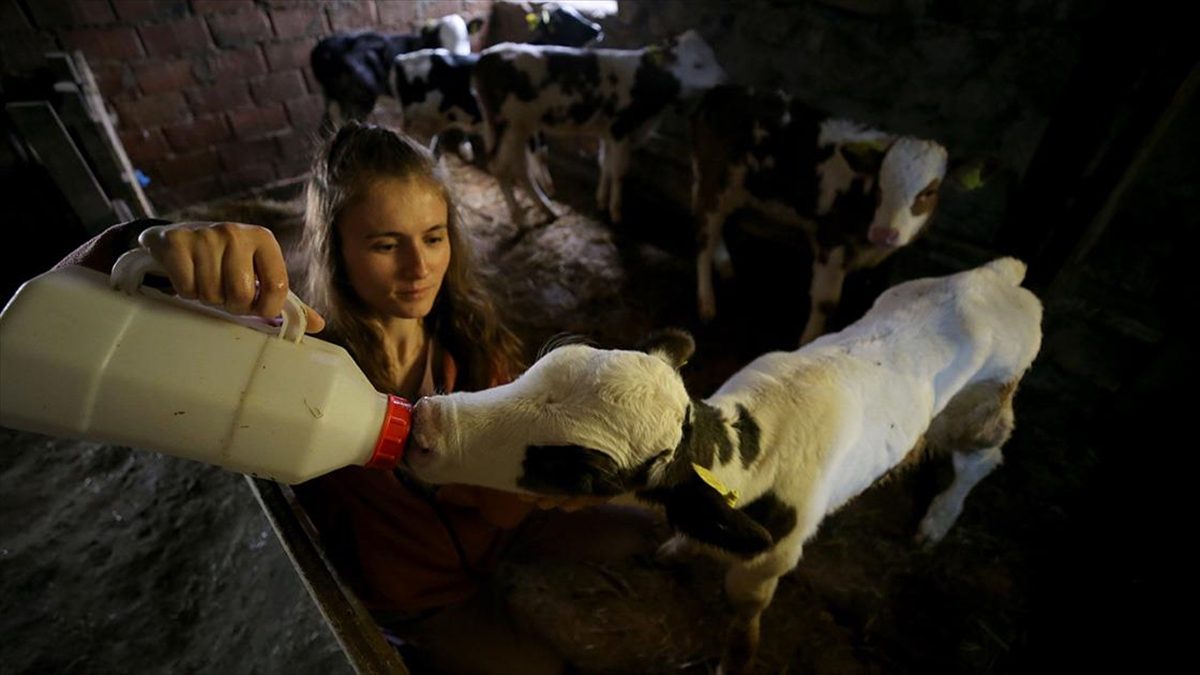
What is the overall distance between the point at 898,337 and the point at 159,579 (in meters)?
2.24

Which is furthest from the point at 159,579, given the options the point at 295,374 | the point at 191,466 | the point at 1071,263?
the point at 1071,263

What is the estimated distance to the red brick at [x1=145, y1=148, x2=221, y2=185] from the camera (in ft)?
16.7

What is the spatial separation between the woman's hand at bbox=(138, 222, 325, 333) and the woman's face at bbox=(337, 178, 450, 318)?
600mm

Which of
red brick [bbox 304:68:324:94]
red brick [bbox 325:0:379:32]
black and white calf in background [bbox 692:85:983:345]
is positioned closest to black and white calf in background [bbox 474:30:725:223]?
black and white calf in background [bbox 692:85:983:345]

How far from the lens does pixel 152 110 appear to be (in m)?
4.84

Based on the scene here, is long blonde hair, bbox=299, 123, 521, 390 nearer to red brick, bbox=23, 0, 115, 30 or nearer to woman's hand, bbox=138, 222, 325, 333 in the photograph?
woman's hand, bbox=138, 222, 325, 333

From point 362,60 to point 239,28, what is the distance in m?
1.04

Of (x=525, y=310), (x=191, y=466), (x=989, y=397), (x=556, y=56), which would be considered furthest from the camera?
(x=556, y=56)

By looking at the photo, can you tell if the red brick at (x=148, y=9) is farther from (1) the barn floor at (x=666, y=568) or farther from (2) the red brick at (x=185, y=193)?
(1) the barn floor at (x=666, y=568)

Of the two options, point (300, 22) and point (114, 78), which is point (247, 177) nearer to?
point (114, 78)

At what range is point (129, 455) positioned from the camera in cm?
137

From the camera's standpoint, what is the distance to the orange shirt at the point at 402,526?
1.53 metres

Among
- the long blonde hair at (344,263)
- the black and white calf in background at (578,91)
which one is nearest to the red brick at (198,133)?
the black and white calf in background at (578,91)

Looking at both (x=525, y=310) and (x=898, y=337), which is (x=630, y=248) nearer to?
(x=525, y=310)
